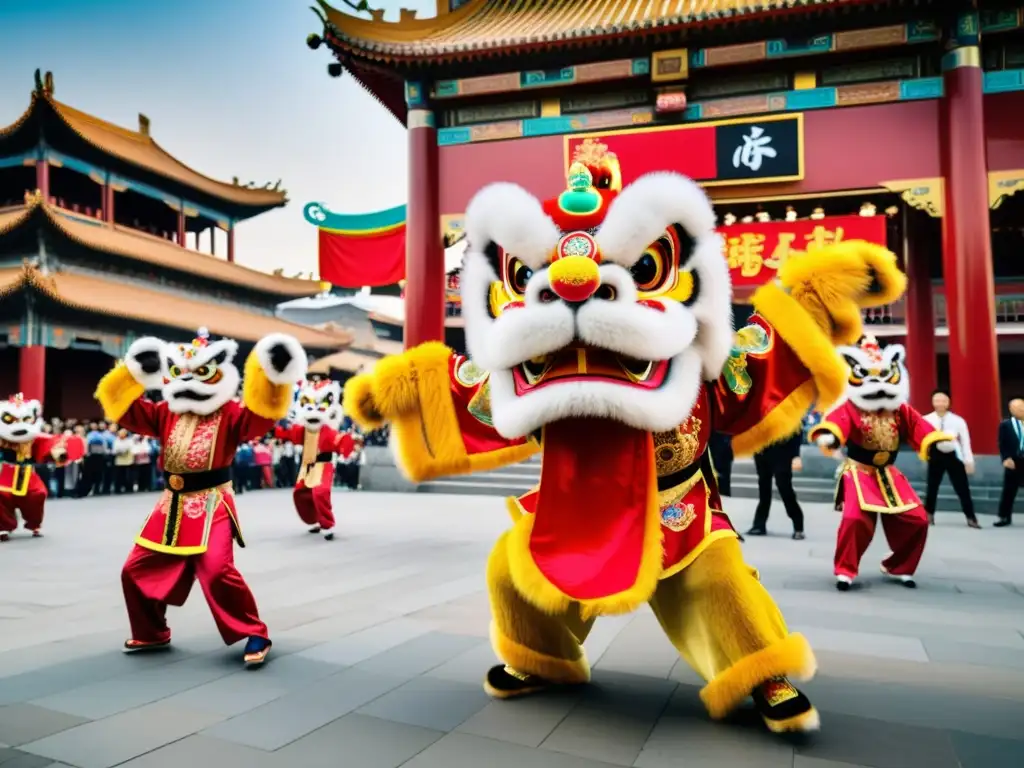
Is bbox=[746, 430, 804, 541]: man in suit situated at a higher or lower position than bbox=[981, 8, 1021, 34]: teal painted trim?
lower

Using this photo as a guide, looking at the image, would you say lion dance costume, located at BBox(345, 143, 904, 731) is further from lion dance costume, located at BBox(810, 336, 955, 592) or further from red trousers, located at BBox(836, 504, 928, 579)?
red trousers, located at BBox(836, 504, 928, 579)

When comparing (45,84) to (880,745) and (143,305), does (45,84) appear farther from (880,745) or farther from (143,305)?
(880,745)

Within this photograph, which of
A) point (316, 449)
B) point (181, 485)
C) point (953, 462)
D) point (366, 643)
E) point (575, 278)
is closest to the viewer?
point (575, 278)

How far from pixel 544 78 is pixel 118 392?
9.69m

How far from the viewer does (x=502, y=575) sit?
279 centimetres

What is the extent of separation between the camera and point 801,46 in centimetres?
1055

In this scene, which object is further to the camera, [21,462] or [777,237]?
[777,237]

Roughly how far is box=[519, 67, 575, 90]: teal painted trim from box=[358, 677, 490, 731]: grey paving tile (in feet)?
34.1

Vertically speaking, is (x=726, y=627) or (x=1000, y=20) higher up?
(x=1000, y=20)

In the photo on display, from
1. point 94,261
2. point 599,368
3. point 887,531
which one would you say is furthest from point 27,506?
point 94,261

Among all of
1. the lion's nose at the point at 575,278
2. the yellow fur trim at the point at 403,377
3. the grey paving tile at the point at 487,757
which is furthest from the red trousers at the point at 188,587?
the lion's nose at the point at 575,278

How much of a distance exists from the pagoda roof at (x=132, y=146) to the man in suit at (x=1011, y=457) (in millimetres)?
19512

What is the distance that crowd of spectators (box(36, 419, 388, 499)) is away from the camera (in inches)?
500

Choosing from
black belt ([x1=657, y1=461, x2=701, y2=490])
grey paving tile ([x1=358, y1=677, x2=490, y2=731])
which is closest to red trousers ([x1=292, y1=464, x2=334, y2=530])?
grey paving tile ([x1=358, y1=677, x2=490, y2=731])
